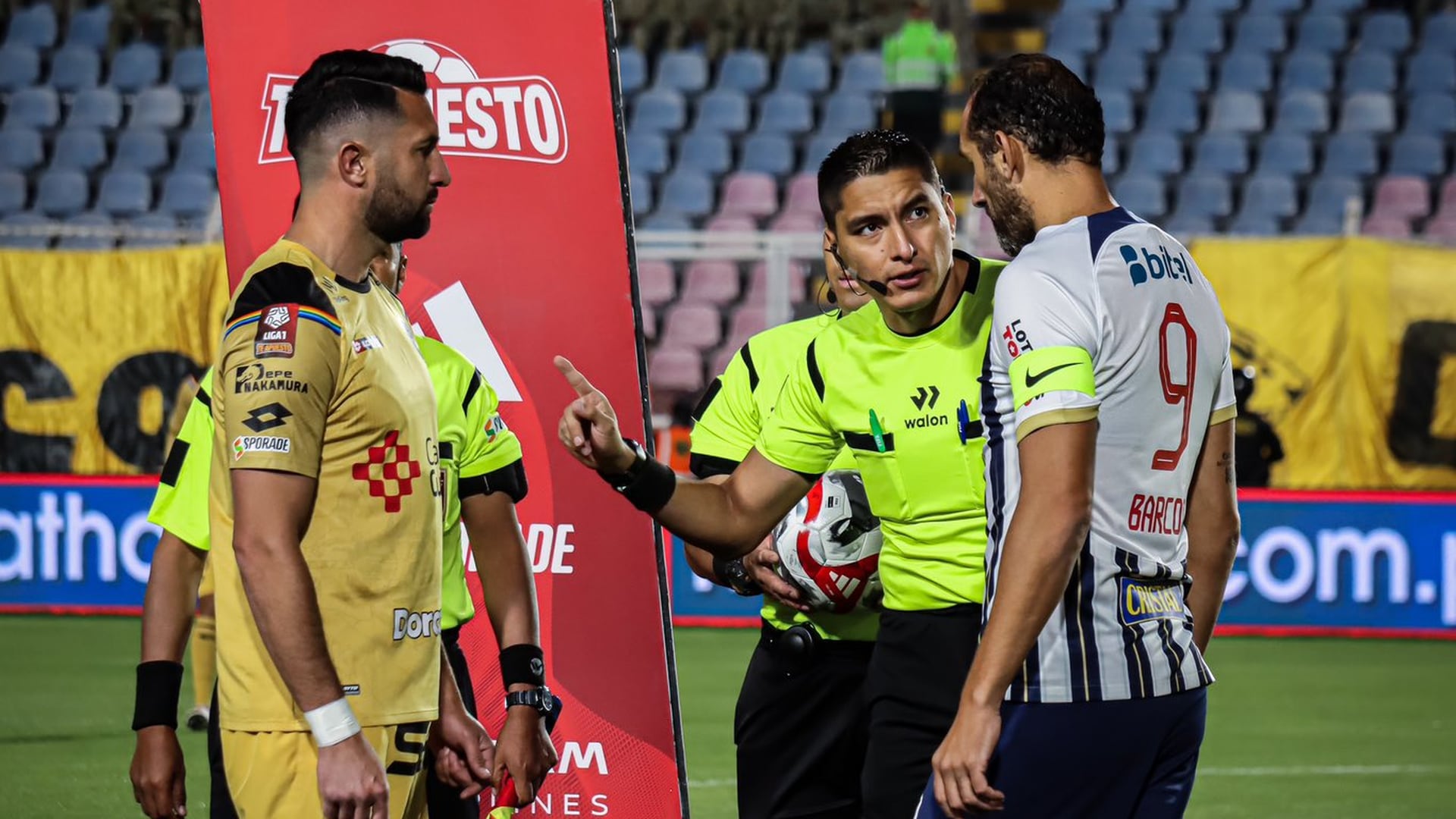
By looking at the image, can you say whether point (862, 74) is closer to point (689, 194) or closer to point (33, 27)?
point (689, 194)

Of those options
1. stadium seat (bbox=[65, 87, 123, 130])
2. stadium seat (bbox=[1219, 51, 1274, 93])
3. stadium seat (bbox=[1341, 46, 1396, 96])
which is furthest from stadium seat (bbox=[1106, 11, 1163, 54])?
stadium seat (bbox=[65, 87, 123, 130])

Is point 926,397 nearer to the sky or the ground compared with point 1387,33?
nearer to the ground

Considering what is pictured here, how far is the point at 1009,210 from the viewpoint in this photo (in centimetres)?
321

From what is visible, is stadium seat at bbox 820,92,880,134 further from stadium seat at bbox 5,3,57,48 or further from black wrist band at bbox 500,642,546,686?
black wrist band at bbox 500,642,546,686

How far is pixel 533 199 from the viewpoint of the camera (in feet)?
14.8

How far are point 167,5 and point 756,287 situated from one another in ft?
29.2

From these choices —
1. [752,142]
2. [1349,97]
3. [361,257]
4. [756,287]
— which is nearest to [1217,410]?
[361,257]

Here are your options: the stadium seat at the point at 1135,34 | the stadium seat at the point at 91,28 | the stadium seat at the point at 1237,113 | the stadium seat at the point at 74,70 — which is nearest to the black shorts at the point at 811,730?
the stadium seat at the point at 1237,113

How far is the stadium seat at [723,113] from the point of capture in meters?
18.6

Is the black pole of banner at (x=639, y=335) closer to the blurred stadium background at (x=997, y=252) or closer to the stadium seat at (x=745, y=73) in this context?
the blurred stadium background at (x=997, y=252)

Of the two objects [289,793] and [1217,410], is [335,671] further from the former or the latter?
[1217,410]

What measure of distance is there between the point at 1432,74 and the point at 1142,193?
360 cm

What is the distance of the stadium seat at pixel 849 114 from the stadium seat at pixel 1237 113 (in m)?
3.44

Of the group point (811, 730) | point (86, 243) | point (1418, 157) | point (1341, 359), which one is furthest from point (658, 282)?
point (811, 730)
